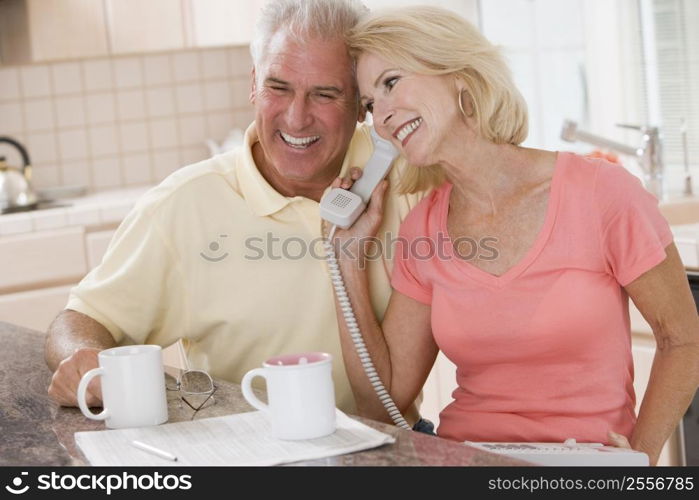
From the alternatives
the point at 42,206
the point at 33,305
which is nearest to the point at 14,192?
the point at 42,206

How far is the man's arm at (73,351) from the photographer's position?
1.44 meters

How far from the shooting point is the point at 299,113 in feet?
5.92

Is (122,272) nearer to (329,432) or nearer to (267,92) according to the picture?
(267,92)

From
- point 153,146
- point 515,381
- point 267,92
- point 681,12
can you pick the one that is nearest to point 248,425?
point 515,381

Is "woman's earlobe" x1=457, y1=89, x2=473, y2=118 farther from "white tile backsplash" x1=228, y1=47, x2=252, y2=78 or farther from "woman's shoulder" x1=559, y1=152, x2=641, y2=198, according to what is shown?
"white tile backsplash" x1=228, y1=47, x2=252, y2=78

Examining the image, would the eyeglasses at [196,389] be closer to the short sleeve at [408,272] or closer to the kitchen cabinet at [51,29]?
the short sleeve at [408,272]

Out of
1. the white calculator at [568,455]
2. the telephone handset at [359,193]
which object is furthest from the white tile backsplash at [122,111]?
the white calculator at [568,455]

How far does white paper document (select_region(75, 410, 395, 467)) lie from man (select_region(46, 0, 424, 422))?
53 centimetres

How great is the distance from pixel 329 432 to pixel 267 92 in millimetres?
804

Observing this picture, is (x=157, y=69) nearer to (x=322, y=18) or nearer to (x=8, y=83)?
(x=8, y=83)

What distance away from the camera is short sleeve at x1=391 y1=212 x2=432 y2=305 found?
5.79 ft

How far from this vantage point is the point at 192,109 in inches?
175

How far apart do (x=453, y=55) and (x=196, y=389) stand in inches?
26.6

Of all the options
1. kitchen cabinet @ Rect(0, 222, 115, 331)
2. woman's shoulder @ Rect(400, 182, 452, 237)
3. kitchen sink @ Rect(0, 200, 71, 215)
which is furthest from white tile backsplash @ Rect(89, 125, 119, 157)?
woman's shoulder @ Rect(400, 182, 452, 237)
